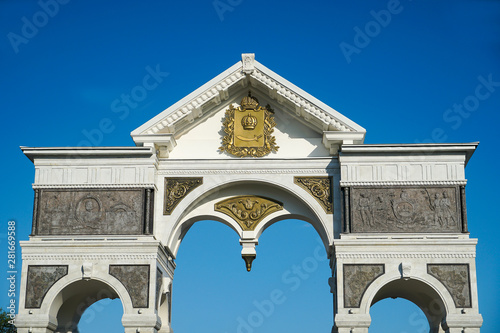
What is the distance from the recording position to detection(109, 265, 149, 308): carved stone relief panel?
2481 cm

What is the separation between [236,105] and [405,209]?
262 inches

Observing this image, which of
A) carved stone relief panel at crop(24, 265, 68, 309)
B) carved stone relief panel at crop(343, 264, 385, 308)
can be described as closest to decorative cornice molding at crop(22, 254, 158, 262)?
carved stone relief panel at crop(24, 265, 68, 309)

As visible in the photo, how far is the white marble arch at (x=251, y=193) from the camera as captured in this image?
85.9ft

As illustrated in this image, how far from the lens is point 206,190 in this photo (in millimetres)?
26375

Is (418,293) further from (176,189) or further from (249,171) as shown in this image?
(176,189)

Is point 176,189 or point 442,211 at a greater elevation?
point 176,189

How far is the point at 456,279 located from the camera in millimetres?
24438

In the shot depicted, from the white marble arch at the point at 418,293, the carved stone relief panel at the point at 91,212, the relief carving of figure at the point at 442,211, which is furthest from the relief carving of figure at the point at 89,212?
the relief carving of figure at the point at 442,211

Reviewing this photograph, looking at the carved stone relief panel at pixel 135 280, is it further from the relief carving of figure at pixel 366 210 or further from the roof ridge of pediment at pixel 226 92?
the relief carving of figure at pixel 366 210

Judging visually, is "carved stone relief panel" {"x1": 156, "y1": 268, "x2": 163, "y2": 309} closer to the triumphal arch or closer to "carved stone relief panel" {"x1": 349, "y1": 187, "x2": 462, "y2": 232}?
the triumphal arch

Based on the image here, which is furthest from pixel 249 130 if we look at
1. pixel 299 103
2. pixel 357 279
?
pixel 357 279

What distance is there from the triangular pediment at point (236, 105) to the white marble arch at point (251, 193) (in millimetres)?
1277

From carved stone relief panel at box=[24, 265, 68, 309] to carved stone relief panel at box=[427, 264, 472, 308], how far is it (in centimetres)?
1142

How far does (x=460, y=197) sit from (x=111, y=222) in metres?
11.0
